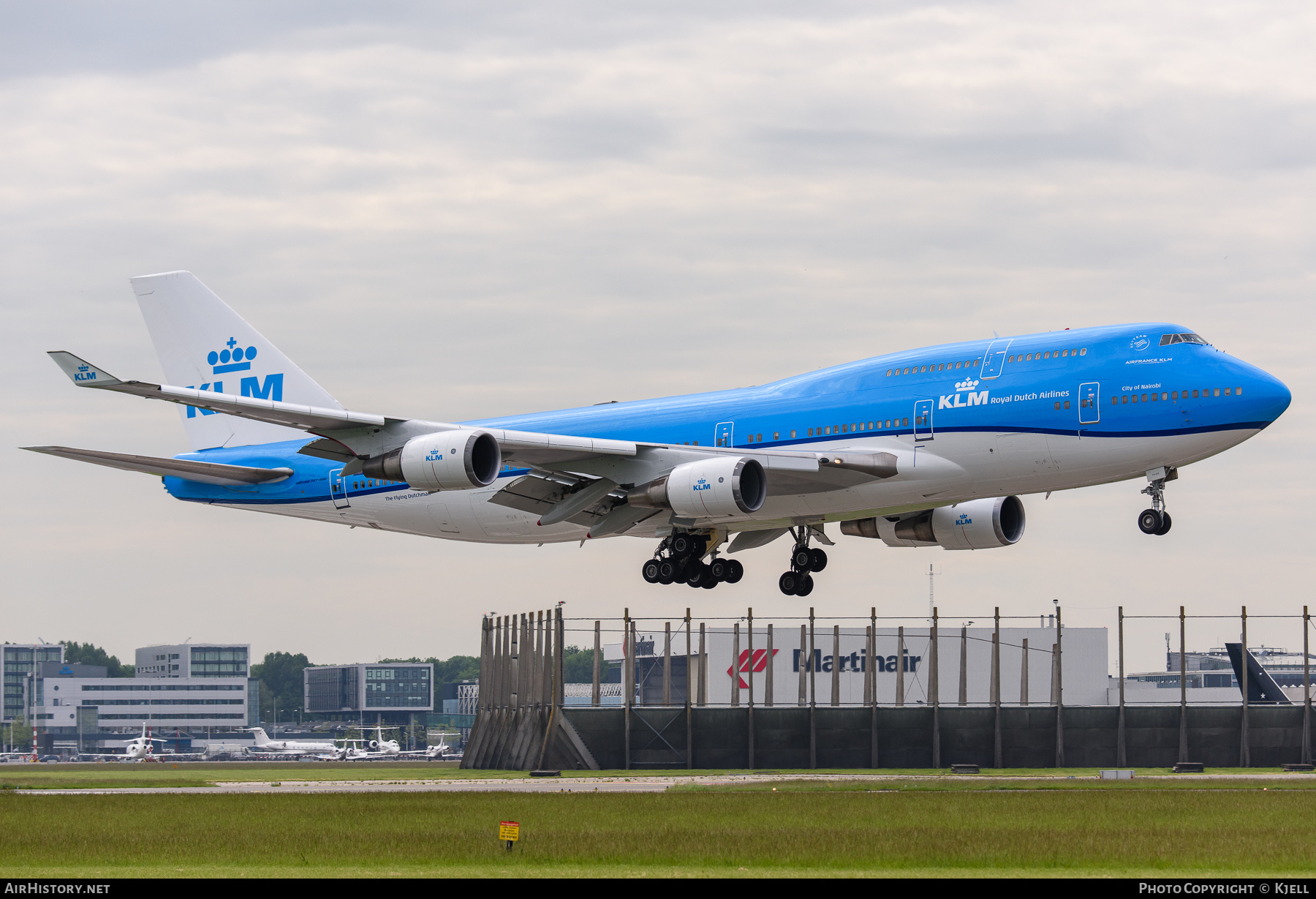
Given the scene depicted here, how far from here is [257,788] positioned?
6000 centimetres

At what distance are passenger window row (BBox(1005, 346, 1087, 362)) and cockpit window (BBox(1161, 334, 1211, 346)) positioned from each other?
2083 millimetres

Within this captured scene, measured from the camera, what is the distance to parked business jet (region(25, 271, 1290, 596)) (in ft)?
143

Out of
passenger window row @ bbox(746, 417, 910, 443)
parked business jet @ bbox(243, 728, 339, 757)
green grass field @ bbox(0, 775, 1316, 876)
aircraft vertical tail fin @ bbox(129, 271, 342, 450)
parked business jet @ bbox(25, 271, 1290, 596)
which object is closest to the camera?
green grass field @ bbox(0, 775, 1316, 876)

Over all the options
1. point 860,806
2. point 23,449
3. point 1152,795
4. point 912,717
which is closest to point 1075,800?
point 1152,795

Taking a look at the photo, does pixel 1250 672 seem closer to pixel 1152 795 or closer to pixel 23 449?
pixel 1152 795

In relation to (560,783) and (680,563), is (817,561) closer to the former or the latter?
(680,563)

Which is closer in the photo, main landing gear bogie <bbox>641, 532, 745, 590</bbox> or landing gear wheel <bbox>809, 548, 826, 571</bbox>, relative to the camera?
main landing gear bogie <bbox>641, 532, 745, 590</bbox>

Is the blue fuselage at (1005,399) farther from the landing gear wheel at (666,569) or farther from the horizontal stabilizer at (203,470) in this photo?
the horizontal stabilizer at (203,470)

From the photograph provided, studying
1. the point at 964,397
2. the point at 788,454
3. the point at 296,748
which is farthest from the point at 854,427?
the point at 296,748

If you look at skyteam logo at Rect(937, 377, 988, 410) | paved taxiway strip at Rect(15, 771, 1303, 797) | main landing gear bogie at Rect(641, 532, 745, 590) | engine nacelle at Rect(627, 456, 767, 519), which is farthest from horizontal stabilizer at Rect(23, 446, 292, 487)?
skyteam logo at Rect(937, 377, 988, 410)

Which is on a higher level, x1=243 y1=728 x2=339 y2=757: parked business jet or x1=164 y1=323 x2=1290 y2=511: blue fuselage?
x1=164 y1=323 x2=1290 y2=511: blue fuselage

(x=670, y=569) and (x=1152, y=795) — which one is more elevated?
(x=670, y=569)

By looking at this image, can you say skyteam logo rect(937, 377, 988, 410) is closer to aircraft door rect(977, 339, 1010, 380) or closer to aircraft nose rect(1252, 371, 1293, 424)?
aircraft door rect(977, 339, 1010, 380)
